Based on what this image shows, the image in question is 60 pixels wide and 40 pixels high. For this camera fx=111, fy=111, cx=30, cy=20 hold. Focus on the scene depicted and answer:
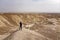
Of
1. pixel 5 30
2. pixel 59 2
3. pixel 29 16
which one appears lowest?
pixel 5 30

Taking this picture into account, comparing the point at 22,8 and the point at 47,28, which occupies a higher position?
the point at 22,8

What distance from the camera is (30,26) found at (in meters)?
0.88

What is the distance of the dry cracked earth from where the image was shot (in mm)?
840

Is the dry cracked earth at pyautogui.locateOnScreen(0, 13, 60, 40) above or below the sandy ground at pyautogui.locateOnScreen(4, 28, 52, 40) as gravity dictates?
above

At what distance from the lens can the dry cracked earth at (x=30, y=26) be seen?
2.76ft

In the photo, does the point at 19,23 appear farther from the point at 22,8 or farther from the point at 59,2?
the point at 59,2

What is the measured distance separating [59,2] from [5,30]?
1.75 feet

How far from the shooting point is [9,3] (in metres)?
0.99

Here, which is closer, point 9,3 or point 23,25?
point 23,25

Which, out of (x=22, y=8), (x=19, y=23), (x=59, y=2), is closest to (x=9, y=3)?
(x=22, y=8)

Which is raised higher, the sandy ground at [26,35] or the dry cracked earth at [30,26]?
the dry cracked earth at [30,26]

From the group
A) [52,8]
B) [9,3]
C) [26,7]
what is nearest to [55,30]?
[52,8]

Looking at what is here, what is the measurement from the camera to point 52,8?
949 millimetres

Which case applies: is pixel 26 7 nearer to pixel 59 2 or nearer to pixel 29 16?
pixel 29 16
